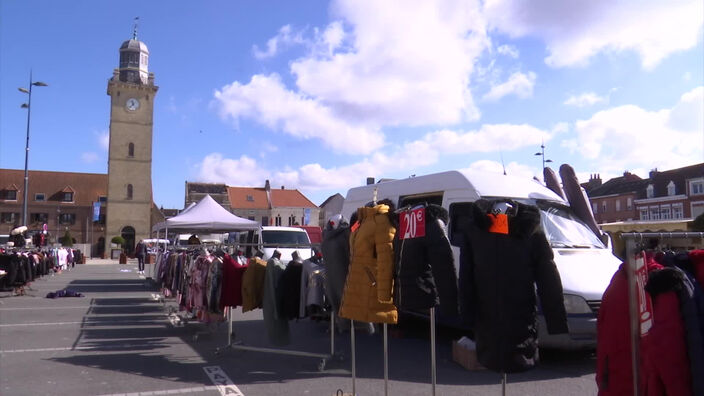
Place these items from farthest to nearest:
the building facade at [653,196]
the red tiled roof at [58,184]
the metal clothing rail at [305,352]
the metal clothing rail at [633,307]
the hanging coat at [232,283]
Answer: the red tiled roof at [58,184] → the building facade at [653,196] → the hanging coat at [232,283] → the metal clothing rail at [305,352] → the metal clothing rail at [633,307]

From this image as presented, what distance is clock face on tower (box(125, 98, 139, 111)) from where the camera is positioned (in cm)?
6981

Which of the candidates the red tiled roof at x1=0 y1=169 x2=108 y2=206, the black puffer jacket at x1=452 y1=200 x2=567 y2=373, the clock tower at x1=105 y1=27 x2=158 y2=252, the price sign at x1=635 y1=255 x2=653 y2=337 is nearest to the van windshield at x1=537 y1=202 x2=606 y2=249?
the black puffer jacket at x1=452 y1=200 x2=567 y2=373

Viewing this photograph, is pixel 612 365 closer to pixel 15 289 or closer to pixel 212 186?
pixel 15 289

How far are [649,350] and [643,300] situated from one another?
32cm

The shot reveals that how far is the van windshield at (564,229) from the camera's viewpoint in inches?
327

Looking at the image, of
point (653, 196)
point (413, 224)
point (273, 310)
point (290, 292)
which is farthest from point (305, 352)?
point (653, 196)

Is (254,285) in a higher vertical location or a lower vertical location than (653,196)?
lower

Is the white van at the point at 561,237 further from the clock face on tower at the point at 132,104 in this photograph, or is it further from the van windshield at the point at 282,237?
the clock face on tower at the point at 132,104

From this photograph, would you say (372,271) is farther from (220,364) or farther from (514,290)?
(220,364)

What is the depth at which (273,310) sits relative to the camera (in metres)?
7.57

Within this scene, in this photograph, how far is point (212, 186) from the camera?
8862 centimetres

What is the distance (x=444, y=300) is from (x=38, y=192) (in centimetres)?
8441

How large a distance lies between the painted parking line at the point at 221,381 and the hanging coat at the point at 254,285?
1.04 meters

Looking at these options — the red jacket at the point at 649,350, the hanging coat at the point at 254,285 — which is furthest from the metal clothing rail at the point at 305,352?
the red jacket at the point at 649,350
